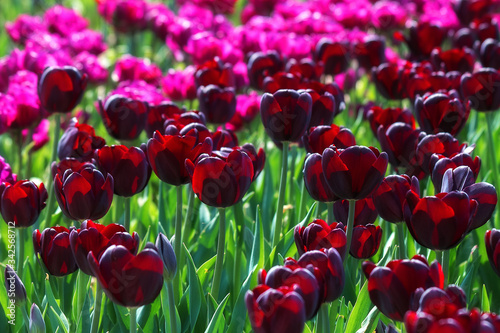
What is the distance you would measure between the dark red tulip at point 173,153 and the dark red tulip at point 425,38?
1797mm

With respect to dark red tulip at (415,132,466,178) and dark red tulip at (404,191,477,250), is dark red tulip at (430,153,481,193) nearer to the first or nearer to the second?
dark red tulip at (415,132,466,178)

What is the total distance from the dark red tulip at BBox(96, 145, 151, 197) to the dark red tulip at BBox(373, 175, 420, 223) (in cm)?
52

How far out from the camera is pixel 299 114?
1592 millimetres

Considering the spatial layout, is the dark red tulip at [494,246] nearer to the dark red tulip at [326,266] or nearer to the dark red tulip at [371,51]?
the dark red tulip at [326,266]

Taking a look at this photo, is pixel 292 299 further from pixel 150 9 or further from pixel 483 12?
pixel 150 9

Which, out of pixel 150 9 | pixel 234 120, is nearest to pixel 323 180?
pixel 234 120

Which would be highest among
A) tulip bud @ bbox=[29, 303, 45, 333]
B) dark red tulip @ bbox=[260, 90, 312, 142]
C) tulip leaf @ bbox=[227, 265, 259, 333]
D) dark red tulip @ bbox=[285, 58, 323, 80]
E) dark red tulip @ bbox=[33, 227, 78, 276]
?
dark red tulip @ bbox=[285, 58, 323, 80]

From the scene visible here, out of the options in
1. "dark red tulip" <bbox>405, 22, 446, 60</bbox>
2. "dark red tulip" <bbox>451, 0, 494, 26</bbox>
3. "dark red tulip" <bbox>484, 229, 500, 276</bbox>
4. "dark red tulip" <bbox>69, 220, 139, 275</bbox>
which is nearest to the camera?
"dark red tulip" <bbox>69, 220, 139, 275</bbox>

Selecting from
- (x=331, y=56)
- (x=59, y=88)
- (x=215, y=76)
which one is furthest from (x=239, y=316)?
(x=331, y=56)

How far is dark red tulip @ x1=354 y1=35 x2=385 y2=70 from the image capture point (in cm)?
284

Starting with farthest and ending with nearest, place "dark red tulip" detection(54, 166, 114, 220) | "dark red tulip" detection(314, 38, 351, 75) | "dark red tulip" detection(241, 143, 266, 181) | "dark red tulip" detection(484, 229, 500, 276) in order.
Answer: "dark red tulip" detection(314, 38, 351, 75) < "dark red tulip" detection(241, 143, 266, 181) < "dark red tulip" detection(54, 166, 114, 220) < "dark red tulip" detection(484, 229, 500, 276)

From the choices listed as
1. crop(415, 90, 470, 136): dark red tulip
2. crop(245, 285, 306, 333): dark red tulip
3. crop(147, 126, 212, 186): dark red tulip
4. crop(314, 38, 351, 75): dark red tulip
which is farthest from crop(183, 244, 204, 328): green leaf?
crop(314, 38, 351, 75): dark red tulip

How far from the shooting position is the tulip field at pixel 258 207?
3.56ft

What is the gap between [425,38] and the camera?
298 centimetres
